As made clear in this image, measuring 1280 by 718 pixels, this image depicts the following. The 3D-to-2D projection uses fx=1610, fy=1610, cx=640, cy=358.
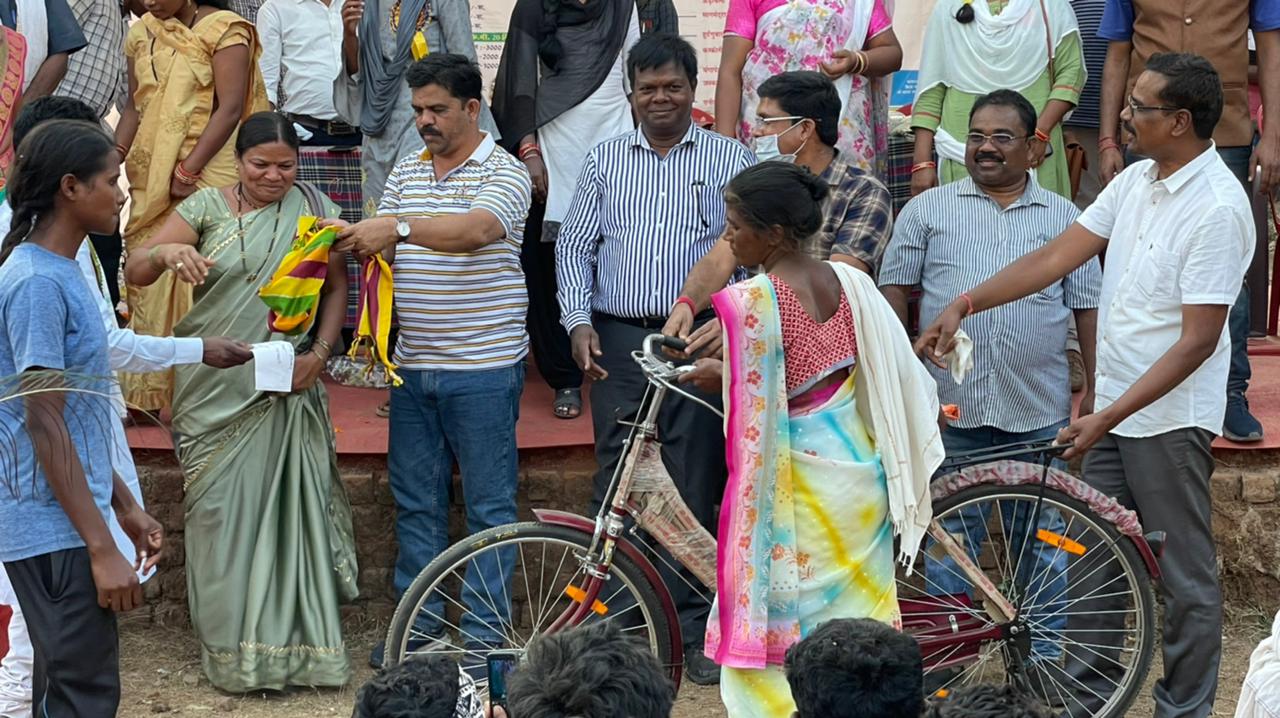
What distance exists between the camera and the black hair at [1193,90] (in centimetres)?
474

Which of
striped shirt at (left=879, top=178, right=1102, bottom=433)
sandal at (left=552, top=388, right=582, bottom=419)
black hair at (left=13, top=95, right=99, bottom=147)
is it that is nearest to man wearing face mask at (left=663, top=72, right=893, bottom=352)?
striped shirt at (left=879, top=178, right=1102, bottom=433)

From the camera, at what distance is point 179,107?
21.0 ft

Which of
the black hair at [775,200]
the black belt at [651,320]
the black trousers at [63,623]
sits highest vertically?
the black hair at [775,200]

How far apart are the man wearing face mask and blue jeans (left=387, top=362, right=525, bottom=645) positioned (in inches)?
32.8

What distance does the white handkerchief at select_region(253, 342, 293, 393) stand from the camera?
5340 mm

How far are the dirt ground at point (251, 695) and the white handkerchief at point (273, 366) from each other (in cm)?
112

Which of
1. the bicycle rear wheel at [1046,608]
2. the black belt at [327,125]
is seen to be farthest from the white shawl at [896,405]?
the black belt at [327,125]

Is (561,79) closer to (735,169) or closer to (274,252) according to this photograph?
(735,169)

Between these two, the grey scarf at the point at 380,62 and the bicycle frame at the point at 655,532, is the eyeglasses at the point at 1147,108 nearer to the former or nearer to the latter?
the bicycle frame at the point at 655,532

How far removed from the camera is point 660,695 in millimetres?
2736

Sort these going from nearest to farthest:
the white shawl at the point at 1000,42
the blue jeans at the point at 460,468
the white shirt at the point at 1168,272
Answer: the white shirt at the point at 1168,272, the blue jeans at the point at 460,468, the white shawl at the point at 1000,42

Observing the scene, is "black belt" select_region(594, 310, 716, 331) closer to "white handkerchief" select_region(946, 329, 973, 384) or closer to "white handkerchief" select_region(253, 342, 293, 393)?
"white handkerchief" select_region(946, 329, 973, 384)

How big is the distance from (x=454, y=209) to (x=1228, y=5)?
3122 mm

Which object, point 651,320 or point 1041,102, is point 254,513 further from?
point 1041,102
